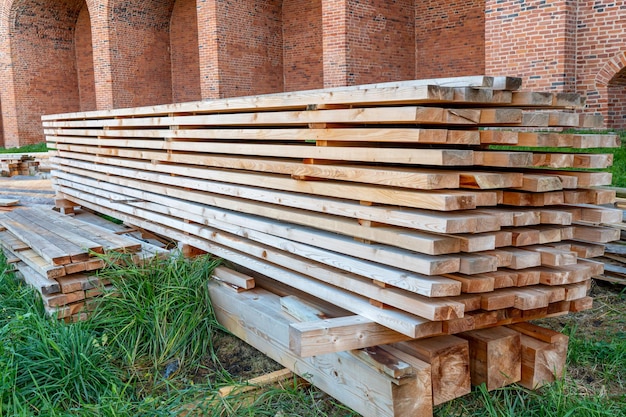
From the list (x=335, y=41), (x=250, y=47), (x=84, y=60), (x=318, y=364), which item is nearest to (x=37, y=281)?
(x=318, y=364)

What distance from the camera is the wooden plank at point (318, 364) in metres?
2.73

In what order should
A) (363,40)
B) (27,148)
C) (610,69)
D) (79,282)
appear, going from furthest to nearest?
(27,148), (363,40), (610,69), (79,282)

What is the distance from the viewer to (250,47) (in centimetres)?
1512

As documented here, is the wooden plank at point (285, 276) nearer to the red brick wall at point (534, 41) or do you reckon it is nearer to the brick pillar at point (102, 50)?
the red brick wall at point (534, 41)

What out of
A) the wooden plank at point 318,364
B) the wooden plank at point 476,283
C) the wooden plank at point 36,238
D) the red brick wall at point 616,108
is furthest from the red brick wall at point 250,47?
the wooden plank at point 476,283

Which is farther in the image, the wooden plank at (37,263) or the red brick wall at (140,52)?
the red brick wall at (140,52)

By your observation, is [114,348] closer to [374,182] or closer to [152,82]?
[374,182]

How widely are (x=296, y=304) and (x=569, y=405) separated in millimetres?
1569

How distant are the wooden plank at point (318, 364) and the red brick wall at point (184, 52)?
15.8 m

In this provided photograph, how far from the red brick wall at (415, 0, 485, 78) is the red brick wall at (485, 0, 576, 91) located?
4.34 m

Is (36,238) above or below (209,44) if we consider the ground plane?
below

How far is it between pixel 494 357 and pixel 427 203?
0.98 meters

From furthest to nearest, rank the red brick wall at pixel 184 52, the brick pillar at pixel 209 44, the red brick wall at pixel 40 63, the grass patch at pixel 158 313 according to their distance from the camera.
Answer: the red brick wall at pixel 40 63 < the red brick wall at pixel 184 52 < the brick pillar at pixel 209 44 < the grass patch at pixel 158 313

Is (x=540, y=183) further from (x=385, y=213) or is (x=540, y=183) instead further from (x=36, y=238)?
(x=36, y=238)
